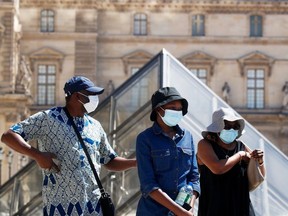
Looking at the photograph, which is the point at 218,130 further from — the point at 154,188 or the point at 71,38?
the point at 71,38

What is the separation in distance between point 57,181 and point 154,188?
2.18 ft

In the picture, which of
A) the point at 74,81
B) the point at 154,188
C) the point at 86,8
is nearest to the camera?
the point at 154,188

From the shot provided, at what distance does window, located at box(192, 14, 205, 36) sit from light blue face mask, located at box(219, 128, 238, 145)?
35710 millimetres

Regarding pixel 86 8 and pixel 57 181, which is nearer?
pixel 57 181

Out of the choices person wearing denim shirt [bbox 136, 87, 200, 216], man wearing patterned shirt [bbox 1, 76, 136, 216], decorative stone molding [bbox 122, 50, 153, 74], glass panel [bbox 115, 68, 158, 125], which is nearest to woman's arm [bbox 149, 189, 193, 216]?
person wearing denim shirt [bbox 136, 87, 200, 216]

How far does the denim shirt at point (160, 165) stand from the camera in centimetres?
564

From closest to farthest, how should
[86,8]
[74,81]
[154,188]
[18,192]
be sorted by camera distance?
[154,188], [74,81], [18,192], [86,8]

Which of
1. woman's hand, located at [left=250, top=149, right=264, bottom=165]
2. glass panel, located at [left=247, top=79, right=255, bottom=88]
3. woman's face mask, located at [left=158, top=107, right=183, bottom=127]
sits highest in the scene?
woman's face mask, located at [left=158, top=107, right=183, bottom=127]

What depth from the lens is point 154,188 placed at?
5.56 m

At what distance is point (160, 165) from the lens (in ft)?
18.6

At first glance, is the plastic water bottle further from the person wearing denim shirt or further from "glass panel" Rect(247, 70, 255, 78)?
"glass panel" Rect(247, 70, 255, 78)

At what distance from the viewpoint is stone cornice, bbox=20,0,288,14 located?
135 feet

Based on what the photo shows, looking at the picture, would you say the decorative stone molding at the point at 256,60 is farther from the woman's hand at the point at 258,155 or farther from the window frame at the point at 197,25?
the woman's hand at the point at 258,155

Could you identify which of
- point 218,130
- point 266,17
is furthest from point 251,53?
point 218,130
